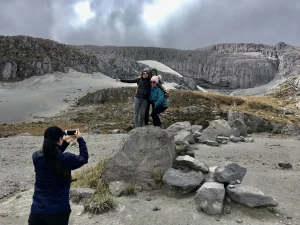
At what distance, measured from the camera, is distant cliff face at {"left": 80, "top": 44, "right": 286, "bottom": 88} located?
107 m

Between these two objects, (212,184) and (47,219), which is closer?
(47,219)

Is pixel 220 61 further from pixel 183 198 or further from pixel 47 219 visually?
pixel 47 219

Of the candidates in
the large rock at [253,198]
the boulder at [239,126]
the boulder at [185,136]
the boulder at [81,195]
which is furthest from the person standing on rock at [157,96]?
the boulder at [239,126]

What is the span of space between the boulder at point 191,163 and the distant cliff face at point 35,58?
181 feet

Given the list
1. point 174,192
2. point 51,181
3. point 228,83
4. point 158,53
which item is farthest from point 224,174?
point 158,53

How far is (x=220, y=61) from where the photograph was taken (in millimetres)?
109000

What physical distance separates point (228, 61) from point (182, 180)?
102036 millimetres

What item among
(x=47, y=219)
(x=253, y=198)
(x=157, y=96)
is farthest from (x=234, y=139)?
(x=47, y=219)

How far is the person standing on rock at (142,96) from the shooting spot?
11.2 metres

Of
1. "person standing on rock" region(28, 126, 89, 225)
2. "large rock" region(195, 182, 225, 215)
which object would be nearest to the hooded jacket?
"large rock" region(195, 182, 225, 215)

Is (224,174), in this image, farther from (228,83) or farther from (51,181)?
(228,83)

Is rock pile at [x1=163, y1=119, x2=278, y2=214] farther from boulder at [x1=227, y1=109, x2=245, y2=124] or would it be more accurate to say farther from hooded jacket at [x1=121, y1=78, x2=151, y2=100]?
boulder at [x1=227, y1=109, x2=245, y2=124]

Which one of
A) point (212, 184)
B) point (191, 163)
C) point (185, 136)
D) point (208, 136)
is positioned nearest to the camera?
point (212, 184)

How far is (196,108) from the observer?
30812 millimetres
